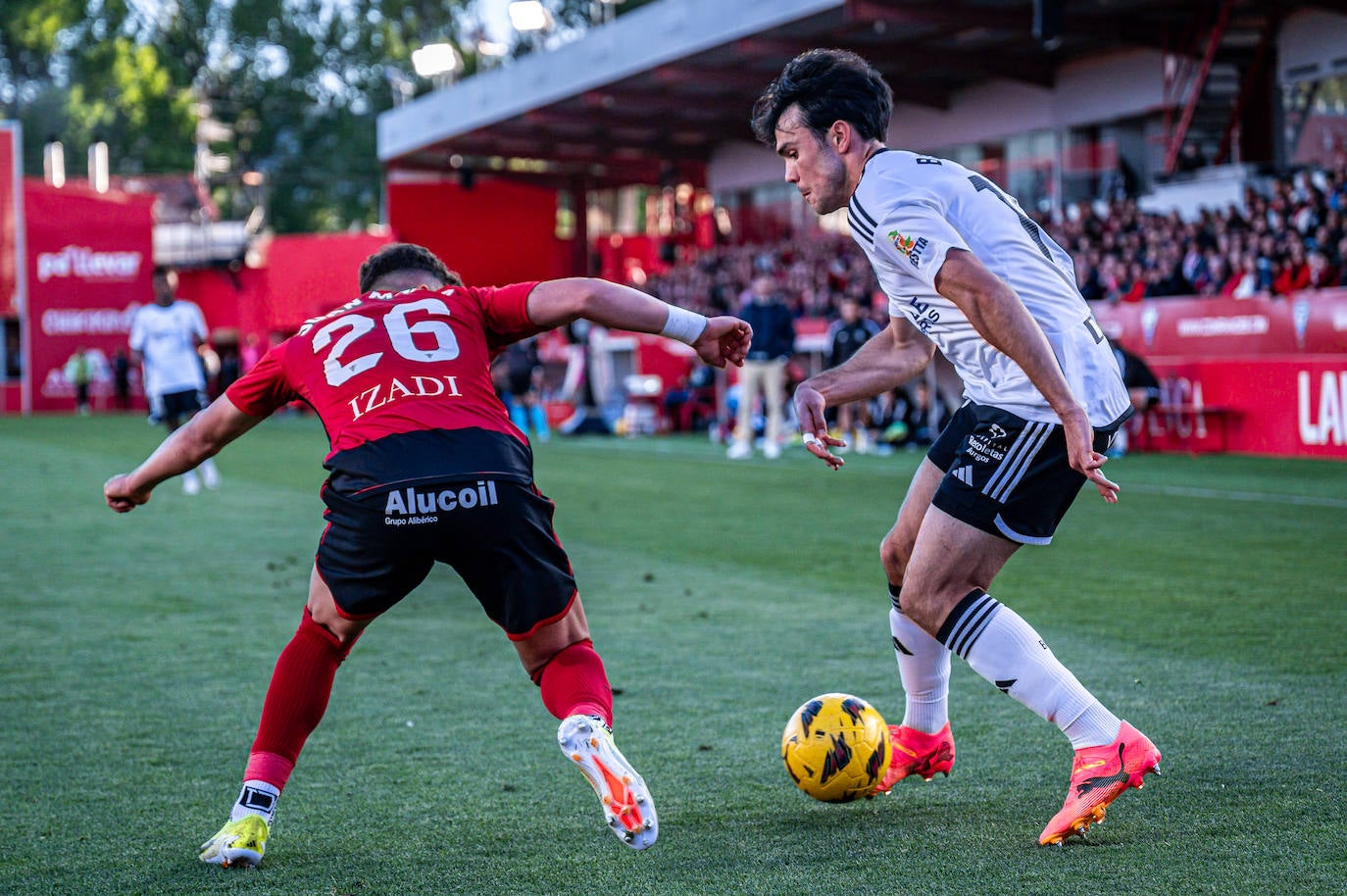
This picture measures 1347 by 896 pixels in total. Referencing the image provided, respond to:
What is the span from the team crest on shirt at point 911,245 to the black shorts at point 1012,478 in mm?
490

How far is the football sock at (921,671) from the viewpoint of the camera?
437 cm

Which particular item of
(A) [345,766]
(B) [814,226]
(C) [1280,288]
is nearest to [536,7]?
(B) [814,226]

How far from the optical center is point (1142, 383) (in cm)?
1691

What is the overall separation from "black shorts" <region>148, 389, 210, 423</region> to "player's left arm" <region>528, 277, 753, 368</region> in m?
12.8

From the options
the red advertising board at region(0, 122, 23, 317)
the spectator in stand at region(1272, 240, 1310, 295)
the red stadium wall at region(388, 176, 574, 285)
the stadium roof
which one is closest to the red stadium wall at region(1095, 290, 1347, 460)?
the spectator in stand at region(1272, 240, 1310, 295)

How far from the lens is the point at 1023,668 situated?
154 inches

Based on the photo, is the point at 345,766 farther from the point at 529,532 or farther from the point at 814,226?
the point at 814,226

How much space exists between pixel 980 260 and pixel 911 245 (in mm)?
203

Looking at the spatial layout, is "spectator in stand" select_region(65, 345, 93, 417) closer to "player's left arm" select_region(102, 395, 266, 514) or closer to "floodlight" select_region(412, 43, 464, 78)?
"floodlight" select_region(412, 43, 464, 78)

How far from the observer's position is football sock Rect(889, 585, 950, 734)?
437 centimetres

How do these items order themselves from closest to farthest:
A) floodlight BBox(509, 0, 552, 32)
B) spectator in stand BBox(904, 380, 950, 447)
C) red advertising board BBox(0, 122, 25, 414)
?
spectator in stand BBox(904, 380, 950, 447)
floodlight BBox(509, 0, 552, 32)
red advertising board BBox(0, 122, 25, 414)

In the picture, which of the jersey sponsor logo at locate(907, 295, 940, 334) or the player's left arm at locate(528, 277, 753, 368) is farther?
the jersey sponsor logo at locate(907, 295, 940, 334)

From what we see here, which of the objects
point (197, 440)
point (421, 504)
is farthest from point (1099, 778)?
point (197, 440)

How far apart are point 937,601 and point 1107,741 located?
0.56m
